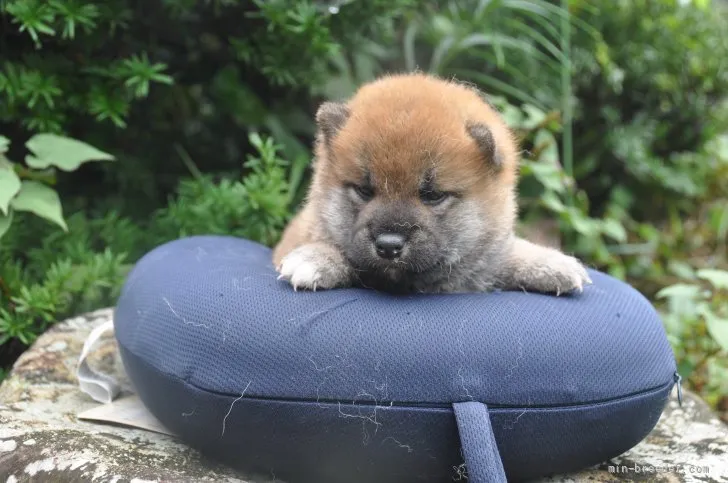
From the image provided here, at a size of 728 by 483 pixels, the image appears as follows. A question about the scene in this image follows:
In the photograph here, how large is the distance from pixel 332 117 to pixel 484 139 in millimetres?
563

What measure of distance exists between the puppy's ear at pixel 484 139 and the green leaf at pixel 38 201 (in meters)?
1.73

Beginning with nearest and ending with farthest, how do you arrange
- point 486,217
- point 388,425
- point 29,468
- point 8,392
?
1. point 388,425
2. point 29,468
3. point 486,217
4. point 8,392

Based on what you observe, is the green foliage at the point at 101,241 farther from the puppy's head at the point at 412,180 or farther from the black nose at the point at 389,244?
the black nose at the point at 389,244

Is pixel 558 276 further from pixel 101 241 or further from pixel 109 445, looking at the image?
pixel 101 241

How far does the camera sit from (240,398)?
6.82 feet

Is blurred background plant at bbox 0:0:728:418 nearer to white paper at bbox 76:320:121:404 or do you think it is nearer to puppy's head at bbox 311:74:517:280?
white paper at bbox 76:320:121:404

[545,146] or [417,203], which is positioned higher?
[417,203]

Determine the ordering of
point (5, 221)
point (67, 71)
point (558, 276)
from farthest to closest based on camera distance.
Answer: point (67, 71) < point (5, 221) < point (558, 276)

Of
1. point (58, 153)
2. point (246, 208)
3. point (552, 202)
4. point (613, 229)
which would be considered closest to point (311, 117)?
point (246, 208)

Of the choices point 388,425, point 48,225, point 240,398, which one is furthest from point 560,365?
point 48,225

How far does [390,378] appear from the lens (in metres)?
2.05

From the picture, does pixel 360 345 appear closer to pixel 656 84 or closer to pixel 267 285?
pixel 267 285

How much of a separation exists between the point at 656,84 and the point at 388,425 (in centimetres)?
424

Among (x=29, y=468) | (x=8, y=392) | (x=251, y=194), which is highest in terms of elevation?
(x=251, y=194)
